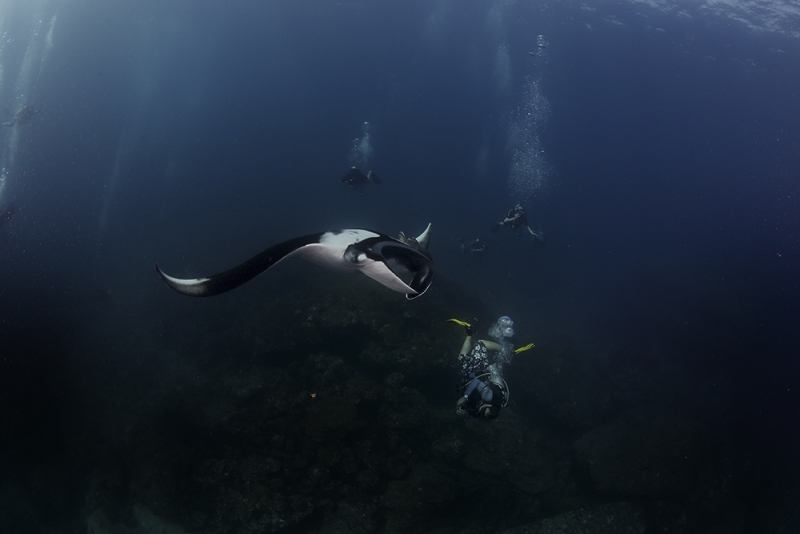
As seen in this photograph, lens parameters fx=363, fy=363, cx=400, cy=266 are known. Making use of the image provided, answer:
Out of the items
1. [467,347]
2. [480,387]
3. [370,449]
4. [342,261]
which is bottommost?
[370,449]

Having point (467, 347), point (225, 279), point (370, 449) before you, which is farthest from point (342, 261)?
point (370, 449)

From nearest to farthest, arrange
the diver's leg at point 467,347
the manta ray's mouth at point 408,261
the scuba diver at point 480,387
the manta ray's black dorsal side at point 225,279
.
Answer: the manta ray's black dorsal side at point 225,279 < the manta ray's mouth at point 408,261 < the scuba diver at point 480,387 < the diver's leg at point 467,347

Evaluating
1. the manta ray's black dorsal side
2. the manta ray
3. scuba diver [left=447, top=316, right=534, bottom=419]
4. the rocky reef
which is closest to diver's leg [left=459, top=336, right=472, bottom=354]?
scuba diver [left=447, top=316, right=534, bottom=419]

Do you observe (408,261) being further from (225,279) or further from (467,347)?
(467,347)

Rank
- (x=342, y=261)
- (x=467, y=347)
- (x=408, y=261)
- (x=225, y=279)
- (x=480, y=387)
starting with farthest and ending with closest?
(x=467, y=347) < (x=480, y=387) < (x=408, y=261) < (x=342, y=261) < (x=225, y=279)

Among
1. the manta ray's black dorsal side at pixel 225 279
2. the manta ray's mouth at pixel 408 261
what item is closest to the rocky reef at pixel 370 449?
the manta ray's mouth at pixel 408 261

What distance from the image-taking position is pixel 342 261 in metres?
3.33

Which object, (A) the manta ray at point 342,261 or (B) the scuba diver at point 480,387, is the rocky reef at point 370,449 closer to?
(B) the scuba diver at point 480,387

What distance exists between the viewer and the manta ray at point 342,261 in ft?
8.14

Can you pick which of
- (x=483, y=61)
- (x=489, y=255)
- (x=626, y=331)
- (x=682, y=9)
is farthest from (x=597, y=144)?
(x=626, y=331)

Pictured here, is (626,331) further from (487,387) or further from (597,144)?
(597,144)

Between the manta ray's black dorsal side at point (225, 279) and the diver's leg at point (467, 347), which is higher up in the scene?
the manta ray's black dorsal side at point (225, 279)

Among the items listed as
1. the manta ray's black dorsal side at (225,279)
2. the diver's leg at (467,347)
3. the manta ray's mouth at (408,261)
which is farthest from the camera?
the diver's leg at (467,347)

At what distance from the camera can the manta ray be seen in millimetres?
2482
